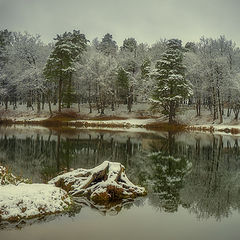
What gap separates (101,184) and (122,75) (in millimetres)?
58679

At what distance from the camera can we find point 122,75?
2790 inches

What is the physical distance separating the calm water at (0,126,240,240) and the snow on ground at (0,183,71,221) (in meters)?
0.47

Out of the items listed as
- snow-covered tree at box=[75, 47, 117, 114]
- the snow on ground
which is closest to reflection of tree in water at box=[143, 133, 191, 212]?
the snow on ground

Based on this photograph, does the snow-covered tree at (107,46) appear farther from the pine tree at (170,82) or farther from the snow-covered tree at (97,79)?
the pine tree at (170,82)

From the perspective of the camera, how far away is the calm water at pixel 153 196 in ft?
32.1

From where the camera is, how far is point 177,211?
12062 millimetres

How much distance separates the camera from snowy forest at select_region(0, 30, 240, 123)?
58000 mm

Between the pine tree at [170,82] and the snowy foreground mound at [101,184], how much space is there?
41.7m

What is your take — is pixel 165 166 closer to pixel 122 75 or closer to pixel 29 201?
pixel 29 201

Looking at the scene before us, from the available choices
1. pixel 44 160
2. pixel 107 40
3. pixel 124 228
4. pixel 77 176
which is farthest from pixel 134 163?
pixel 107 40

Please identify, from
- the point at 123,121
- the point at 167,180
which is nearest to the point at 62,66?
the point at 123,121

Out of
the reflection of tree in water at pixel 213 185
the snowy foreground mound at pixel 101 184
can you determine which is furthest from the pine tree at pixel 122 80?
the snowy foreground mound at pixel 101 184

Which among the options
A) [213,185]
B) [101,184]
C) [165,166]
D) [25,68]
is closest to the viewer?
[101,184]

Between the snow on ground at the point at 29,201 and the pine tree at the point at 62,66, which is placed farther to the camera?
the pine tree at the point at 62,66
